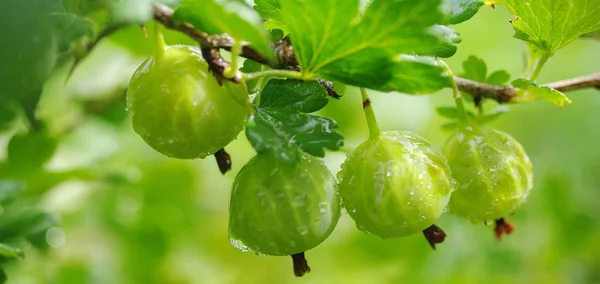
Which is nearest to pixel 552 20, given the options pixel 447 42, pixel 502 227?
pixel 447 42

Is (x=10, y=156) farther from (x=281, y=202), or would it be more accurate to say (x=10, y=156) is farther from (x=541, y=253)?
(x=541, y=253)

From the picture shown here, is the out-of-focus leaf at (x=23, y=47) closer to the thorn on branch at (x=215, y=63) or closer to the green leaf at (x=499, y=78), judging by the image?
the thorn on branch at (x=215, y=63)

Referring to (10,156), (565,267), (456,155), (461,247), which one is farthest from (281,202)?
(565,267)

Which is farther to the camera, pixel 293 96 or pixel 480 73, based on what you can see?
pixel 480 73

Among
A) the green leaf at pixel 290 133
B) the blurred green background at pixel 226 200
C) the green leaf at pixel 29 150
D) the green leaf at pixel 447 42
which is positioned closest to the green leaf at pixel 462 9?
the green leaf at pixel 447 42

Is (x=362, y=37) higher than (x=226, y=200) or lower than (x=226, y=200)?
higher

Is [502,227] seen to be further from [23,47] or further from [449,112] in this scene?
[23,47]

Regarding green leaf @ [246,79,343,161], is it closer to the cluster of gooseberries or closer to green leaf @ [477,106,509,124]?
the cluster of gooseberries
